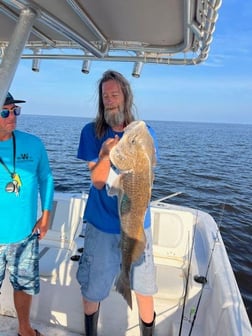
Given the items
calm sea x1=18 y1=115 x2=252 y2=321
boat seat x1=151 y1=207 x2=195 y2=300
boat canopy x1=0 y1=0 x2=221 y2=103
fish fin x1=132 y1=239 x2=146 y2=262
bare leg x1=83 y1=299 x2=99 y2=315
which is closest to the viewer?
boat canopy x1=0 y1=0 x2=221 y2=103

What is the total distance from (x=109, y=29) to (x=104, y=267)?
2.16 m

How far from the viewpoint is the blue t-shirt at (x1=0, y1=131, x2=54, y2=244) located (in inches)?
103

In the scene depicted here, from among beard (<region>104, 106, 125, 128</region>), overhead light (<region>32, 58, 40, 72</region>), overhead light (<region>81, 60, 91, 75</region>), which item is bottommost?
beard (<region>104, 106, 125, 128</region>)

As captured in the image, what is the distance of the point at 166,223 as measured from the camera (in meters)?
4.59

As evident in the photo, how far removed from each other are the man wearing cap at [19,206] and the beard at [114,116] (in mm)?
797

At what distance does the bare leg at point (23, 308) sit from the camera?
2.82m

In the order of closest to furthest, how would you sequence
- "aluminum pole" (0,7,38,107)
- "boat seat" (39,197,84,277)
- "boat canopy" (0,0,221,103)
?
"aluminum pole" (0,7,38,107), "boat canopy" (0,0,221,103), "boat seat" (39,197,84,277)

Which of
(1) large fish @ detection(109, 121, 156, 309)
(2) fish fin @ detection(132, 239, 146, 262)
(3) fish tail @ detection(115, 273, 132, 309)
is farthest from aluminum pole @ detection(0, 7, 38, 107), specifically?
(3) fish tail @ detection(115, 273, 132, 309)

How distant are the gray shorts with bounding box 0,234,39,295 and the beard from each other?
1.28 m

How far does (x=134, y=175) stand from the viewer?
1.98 meters

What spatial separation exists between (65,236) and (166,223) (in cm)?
155

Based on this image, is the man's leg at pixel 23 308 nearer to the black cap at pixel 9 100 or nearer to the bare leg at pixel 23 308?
the bare leg at pixel 23 308

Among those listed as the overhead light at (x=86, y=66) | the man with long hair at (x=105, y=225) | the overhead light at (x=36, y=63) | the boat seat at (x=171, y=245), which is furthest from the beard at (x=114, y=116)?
the boat seat at (x=171, y=245)

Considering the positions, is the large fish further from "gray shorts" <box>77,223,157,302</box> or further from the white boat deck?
the white boat deck
